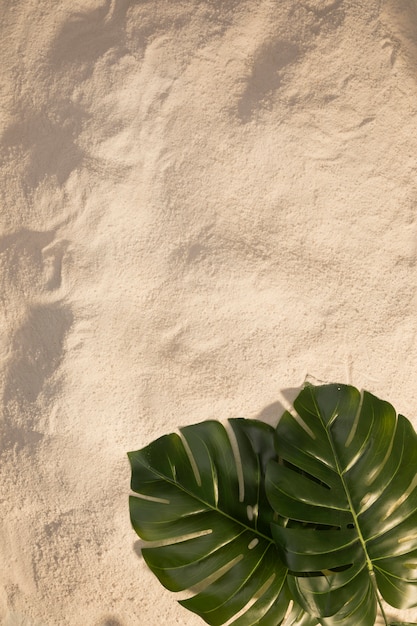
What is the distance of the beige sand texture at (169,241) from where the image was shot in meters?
1.77

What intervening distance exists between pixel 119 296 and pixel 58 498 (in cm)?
58

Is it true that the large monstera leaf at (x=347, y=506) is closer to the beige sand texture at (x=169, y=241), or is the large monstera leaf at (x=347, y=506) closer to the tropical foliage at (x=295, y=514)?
the tropical foliage at (x=295, y=514)

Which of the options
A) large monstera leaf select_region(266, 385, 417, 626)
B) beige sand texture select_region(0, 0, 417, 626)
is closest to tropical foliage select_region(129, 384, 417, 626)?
large monstera leaf select_region(266, 385, 417, 626)

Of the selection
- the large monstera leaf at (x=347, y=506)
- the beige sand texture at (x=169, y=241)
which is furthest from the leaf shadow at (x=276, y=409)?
the large monstera leaf at (x=347, y=506)

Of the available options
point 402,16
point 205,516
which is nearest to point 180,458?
point 205,516

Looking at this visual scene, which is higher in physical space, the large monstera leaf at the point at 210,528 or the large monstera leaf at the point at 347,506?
the large monstera leaf at the point at 347,506

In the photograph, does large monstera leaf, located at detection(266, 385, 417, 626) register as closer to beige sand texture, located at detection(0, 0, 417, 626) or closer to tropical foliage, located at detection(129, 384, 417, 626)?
tropical foliage, located at detection(129, 384, 417, 626)

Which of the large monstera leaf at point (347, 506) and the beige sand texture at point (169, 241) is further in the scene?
the beige sand texture at point (169, 241)

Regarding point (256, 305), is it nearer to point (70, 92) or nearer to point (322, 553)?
point (322, 553)

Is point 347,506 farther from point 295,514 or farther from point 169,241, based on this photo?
point 169,241

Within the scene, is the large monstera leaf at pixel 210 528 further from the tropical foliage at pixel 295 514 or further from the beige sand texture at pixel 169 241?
the beige sand texture at pixel 169 241

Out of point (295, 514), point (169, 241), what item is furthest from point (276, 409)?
point (169, 241)

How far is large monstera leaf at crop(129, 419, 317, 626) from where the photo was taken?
165cm

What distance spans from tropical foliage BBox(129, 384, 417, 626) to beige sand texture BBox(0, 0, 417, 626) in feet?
0.44
